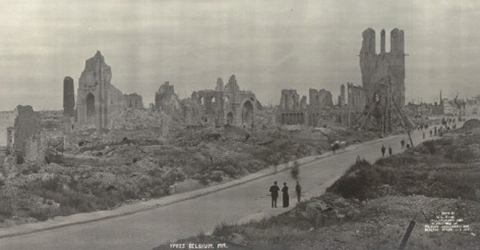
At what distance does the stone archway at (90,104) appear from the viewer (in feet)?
143

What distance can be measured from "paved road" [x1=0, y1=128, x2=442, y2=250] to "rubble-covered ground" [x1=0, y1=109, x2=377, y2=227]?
5.07 feet

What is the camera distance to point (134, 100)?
53.7 m

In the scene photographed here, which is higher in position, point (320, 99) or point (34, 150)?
point (320, 99)

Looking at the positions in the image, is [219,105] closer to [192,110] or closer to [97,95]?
[192,110]

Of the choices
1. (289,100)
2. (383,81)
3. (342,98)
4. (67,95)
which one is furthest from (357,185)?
(342,98)

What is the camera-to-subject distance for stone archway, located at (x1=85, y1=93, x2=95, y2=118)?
43.5m

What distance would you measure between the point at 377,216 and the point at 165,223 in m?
4.93

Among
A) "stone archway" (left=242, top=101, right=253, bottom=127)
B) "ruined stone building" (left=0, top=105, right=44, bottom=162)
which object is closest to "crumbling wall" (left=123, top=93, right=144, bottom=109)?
"stone archway" (left=242, top=101, right=253, bottom=127)

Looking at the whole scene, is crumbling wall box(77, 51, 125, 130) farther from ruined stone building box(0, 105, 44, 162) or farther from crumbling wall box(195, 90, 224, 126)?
ruined stone building box(0, 105, 44, 162)

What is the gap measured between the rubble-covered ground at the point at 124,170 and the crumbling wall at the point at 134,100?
1522 centimetres

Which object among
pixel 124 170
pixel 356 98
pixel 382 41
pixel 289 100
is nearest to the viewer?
pixel 124 170

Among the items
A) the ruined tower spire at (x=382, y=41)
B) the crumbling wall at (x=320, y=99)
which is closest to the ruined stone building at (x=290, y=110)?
the crumbling wall at (x=320, y=99)

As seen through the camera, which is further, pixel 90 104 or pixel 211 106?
pixel 211 106

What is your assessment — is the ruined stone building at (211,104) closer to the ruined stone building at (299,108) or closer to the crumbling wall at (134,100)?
the crumbling wall at (134,100)
